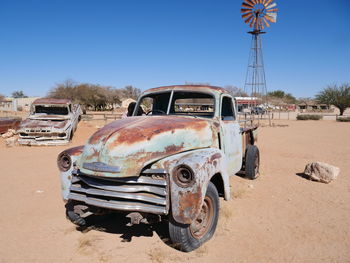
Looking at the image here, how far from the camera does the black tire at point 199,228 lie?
301 centimetres

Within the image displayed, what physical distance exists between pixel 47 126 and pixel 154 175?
9347mm

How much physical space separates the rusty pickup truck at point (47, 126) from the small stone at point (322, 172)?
8.93 m

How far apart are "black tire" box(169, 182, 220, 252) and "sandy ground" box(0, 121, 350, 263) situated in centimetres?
12

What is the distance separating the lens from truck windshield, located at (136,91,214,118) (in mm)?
4691

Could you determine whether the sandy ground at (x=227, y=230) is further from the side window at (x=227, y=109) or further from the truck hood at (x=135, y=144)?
the side window at (x=227, y=109)

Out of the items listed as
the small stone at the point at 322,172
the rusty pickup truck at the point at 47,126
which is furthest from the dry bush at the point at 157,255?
the rusty pickup truck at the point at 47,126

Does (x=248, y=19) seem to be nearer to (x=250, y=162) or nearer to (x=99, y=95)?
(x=250, y=162)

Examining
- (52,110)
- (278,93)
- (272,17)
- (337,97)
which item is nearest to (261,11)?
(272,17)

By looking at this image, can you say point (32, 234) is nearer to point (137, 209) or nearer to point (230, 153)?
point (137, 209)

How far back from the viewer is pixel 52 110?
512 inches

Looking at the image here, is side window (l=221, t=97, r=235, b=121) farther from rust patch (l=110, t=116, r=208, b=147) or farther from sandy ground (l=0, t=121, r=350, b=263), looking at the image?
sandy ground (l=0, t=121, r=350, b=263)

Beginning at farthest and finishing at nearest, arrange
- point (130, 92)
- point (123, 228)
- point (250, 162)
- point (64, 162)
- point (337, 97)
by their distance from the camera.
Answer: point (130, 92)
point (337, 97)
point (250, 162)
point (123, 228)
point (64, 162)

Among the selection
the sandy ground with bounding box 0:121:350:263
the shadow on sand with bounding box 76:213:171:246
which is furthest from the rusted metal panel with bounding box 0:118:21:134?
the shadow on sand with bounding box 76:213:171:246

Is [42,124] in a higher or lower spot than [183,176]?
higher
